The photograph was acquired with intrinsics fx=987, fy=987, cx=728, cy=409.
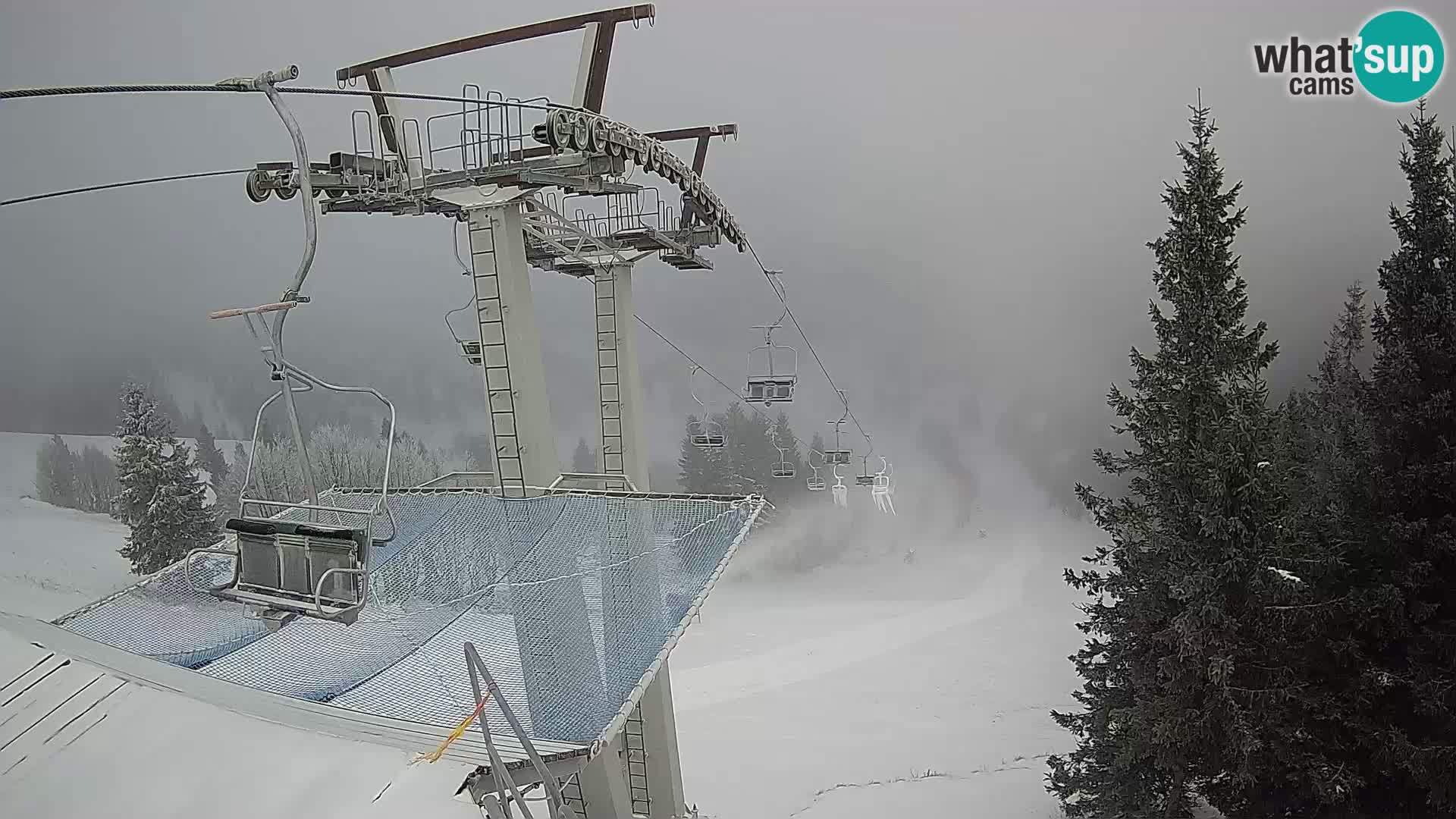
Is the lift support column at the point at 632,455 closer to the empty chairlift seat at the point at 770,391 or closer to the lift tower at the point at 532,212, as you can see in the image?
the lift tower at the point at 532,212

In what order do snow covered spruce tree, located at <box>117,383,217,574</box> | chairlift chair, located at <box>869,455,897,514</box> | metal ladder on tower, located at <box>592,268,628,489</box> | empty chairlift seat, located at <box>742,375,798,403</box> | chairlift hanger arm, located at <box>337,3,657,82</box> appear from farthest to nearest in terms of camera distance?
1. snow covered spruce tree, located at <box>117,383,217,574</box>
2. chairlift chair, located at <box>869,455,897,514</box>
3. empty chairlift seat, located at <box>742,375,798,403</box>
4. metal ladder on tower, located at <box>592,268,628,489</box>
5. chairlift hanger arm, located at <box>337,3,657,82</box>

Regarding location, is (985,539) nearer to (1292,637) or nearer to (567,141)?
(1292,637)

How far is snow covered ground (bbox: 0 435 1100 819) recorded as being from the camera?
3502mm

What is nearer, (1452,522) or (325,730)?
(325,730)

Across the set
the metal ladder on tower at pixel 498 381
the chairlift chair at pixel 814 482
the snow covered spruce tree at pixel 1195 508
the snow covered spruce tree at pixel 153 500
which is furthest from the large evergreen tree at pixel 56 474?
the snow covered spruce tree at pixel 1195 508

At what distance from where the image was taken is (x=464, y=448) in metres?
14.1

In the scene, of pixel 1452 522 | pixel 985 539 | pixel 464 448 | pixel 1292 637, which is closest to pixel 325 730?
pixel 1292 637

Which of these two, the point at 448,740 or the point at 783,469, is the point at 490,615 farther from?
the point at 783,469

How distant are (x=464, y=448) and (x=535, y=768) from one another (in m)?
11.7

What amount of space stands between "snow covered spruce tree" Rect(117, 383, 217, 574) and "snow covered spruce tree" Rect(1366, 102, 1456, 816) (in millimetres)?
10867

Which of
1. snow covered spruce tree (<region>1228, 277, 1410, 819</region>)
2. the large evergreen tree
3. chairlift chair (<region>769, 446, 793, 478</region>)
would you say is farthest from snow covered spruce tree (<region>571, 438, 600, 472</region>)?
snow covered spruce tree (<region>1228, 277, 1410, 819</region>)

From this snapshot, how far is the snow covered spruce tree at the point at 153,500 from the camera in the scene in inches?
428

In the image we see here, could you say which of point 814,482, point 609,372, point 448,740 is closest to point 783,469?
point 814,482

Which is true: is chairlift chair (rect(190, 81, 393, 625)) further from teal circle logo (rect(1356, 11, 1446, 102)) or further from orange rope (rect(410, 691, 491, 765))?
teal circle logo (rect(1356, 11, 1446, 102))
